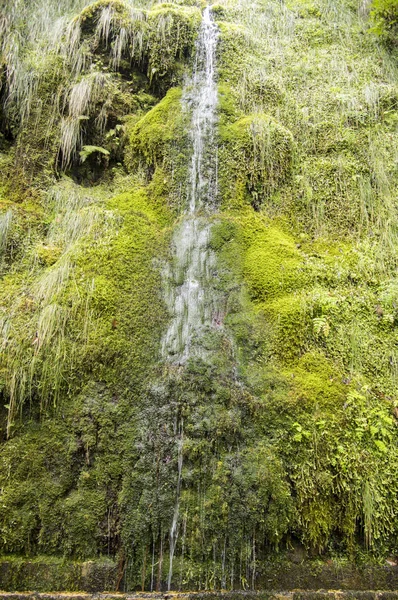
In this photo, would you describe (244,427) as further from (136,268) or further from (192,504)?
(136,268)

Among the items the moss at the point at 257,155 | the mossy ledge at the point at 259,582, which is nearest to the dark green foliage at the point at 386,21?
the moss at the point at 257,155

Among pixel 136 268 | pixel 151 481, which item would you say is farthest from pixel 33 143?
pixel 151 481

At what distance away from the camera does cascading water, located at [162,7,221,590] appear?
3686 mm

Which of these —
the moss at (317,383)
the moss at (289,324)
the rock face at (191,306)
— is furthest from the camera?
the moss at (289,324)

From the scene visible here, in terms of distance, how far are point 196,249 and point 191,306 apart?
27.6 inches

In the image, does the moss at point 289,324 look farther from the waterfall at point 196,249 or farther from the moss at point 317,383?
the waterfall at point 196,249

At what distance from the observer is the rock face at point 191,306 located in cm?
295

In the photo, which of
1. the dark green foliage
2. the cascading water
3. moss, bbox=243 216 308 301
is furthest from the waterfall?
the dark green foliage

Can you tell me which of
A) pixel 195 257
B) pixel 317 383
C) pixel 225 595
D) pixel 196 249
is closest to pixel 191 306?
pixel 195 257

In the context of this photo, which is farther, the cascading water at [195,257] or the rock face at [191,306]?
the cascading water at [195,257]

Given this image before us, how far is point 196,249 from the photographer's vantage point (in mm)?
4340

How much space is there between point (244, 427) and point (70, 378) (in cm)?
147

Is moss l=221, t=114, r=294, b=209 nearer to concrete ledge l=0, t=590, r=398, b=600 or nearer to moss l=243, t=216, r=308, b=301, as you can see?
moss l=243, t=216, r=308, b=301

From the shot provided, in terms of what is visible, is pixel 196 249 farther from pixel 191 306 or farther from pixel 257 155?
pixel 257 155
